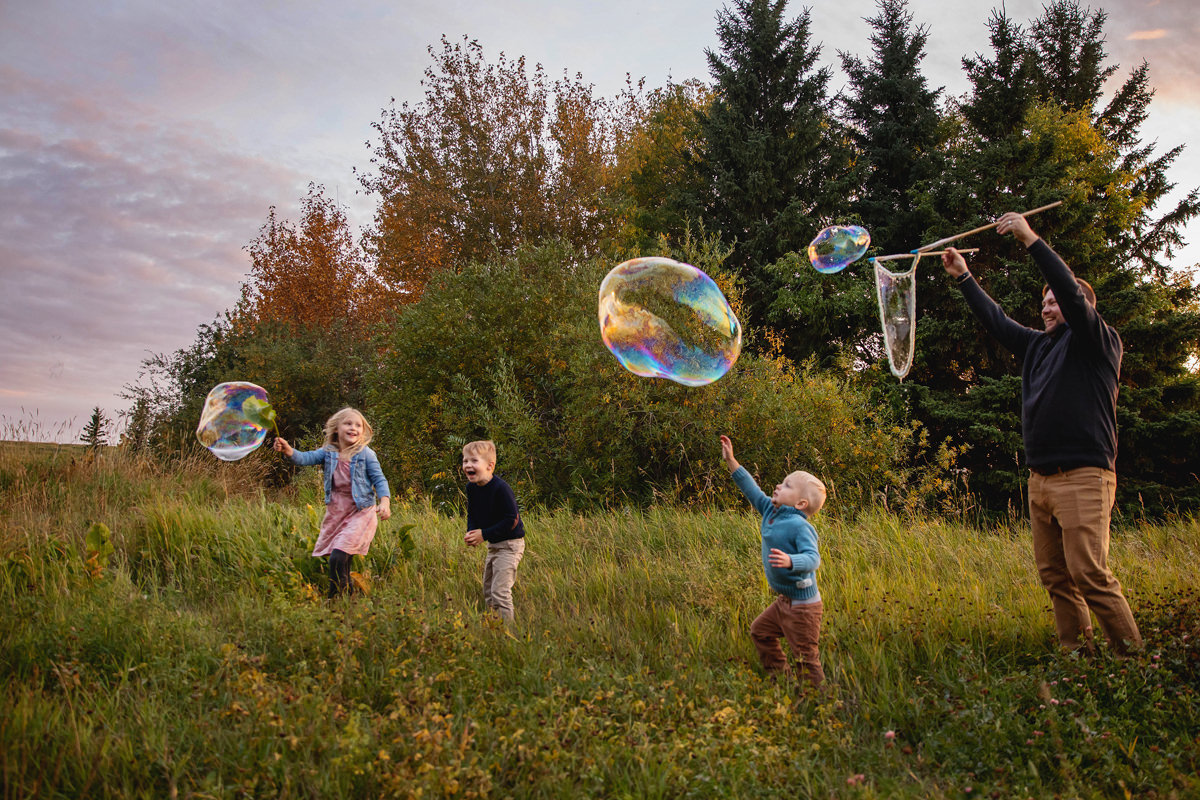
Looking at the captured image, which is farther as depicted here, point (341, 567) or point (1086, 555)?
point (341, 567)

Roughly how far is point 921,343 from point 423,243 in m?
15.9

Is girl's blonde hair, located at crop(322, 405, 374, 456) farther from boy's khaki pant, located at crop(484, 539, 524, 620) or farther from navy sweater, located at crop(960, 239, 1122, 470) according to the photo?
navy sweater, located at crop(960, 239, 1122, 470)

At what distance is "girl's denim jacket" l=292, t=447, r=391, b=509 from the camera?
5621 millimetres

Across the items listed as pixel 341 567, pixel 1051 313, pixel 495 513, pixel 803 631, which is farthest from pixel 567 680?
pixel 1051 313

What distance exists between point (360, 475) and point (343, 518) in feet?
1.23

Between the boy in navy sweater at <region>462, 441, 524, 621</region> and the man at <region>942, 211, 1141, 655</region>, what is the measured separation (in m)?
3.45

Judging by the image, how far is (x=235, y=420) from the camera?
19.2 feet

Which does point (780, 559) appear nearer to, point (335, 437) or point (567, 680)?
point (567, 680)

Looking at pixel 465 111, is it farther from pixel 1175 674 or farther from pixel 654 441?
pixel 1175 674

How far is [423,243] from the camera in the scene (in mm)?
23844

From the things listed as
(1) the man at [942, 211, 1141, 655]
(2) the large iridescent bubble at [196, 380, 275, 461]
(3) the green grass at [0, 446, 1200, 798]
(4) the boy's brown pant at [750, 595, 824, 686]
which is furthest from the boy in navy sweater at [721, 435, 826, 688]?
(2) the large iridescent bubble at [196, 380, 275, 461]

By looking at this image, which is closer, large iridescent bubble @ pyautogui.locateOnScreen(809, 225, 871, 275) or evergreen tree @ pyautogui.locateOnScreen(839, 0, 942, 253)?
large iridescent bubble @ pyautogui.locateOnScreen(809, 225, 871, 275)

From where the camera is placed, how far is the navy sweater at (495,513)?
5199 mm

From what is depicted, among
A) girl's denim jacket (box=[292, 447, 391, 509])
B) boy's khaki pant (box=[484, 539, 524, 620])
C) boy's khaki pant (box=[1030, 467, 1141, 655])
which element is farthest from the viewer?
girl's denim jacket (box=[292, 447, 391, 509])
